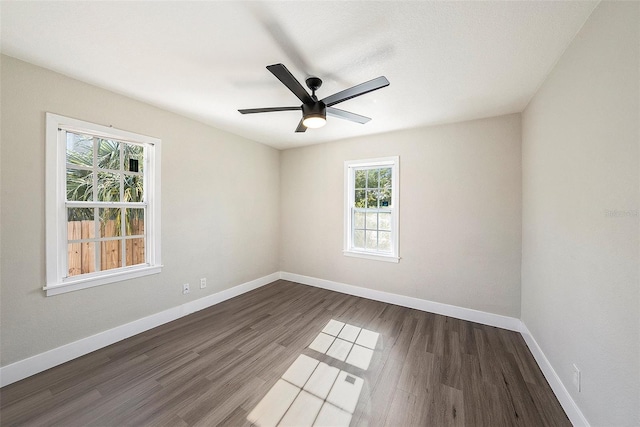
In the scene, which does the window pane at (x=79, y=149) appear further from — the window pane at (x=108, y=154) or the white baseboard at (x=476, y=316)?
the white baseboard at (x=476, y=316)

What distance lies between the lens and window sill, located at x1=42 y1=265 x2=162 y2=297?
2.04 meters

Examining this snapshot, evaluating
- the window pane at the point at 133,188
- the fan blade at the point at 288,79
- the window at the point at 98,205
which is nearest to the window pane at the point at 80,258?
the window at the point at 98,205

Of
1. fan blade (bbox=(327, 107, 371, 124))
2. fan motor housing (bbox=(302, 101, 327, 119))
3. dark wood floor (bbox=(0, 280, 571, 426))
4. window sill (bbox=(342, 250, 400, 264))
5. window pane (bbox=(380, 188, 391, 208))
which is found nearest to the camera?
dark wood floor (bbox=(0, 280, 571, 426))

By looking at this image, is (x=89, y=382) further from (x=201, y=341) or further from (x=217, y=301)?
(x=217, y=301)

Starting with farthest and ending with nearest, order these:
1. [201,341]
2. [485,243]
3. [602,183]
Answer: [485,243] < [201,341] < [602,183]

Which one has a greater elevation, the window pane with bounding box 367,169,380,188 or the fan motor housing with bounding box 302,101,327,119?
the fan motor housing with bounding box 302,101,327,119

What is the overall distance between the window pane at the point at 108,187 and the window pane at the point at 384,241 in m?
3.46

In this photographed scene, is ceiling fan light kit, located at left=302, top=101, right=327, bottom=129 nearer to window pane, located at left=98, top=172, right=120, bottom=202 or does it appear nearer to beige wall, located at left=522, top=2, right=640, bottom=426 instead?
beige wall, located at left=522, top=2, right=640, bottom=426

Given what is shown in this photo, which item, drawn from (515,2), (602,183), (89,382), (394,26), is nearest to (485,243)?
(602,183)

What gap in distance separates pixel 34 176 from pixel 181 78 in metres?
1.49

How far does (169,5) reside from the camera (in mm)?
1357

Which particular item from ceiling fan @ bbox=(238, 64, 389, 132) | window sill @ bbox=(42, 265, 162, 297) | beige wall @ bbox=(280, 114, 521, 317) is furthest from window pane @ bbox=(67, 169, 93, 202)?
beige wall @ bbox=(280, 114, 521, 317)

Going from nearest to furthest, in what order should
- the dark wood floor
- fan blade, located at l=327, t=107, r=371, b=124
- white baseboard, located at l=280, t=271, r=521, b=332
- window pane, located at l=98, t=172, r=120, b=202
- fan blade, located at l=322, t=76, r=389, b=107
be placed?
the dark wood floor → fan blade, located at l=322, t=76, r=389, b=107 → fan blade, located at l=327, t=107, r=371, b=124 → window pane, located at l=98, t=172, r=120, b=202 → white baseboard, located at l=280, t=271, r=521, b=332

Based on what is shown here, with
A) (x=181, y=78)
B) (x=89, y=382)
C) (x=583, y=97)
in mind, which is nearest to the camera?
(x=583, y=97)
